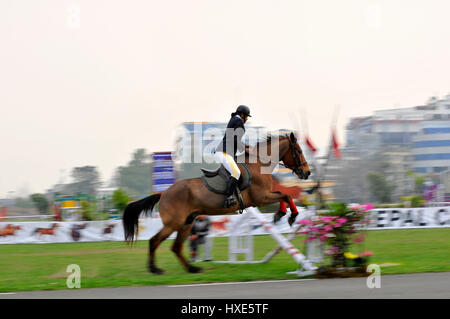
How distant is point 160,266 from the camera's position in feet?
40.3

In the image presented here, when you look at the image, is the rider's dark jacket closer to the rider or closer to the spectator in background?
the rider

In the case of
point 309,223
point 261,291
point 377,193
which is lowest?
point 377,193

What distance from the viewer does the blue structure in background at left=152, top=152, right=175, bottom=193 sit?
21016mm

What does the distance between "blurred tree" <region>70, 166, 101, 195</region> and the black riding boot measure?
2902 inches

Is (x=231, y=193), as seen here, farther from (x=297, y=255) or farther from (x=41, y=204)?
(x=41, y=204)

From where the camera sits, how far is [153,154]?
21.1 meters

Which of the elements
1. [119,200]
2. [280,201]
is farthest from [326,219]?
[119,200]

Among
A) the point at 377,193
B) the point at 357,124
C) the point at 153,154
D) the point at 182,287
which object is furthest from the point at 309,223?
the point at 357,124

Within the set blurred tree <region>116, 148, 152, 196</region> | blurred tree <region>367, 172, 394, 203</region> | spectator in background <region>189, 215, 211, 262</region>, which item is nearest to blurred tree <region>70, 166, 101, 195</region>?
blurred tree <region>116, 148, 152, 196</region>

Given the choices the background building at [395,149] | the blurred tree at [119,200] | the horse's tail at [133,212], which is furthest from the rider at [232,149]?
the background building at [395,149]

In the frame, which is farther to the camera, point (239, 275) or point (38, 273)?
point (38, 273)

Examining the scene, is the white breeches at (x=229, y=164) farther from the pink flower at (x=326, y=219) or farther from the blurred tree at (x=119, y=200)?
the blurred tree at (x=119, y=200)

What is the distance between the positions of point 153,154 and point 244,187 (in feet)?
36.9
